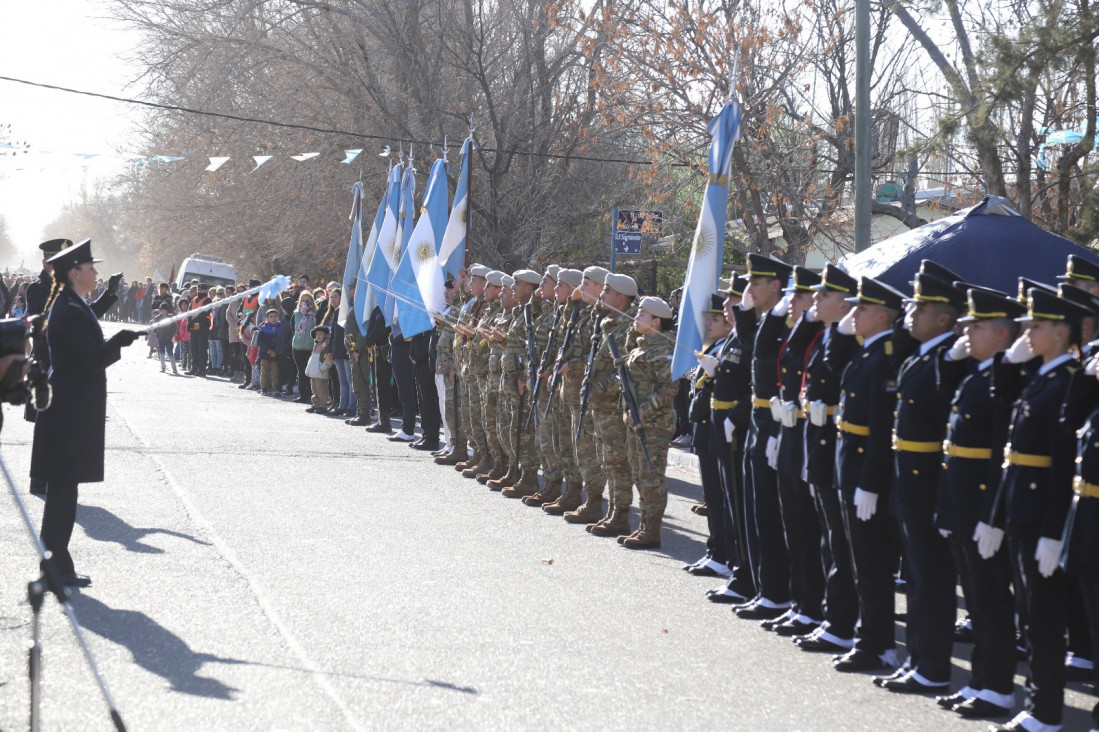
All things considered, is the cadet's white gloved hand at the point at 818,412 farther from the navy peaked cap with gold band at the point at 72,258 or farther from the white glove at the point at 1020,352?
the navy peaked cap with gold band at the point at 72,258

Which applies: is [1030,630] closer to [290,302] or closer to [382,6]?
[290,302]

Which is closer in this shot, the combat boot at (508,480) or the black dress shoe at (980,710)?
the black dress shoe at (980,710)

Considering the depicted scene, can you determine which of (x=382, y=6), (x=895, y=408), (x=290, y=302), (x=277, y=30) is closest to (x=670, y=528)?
(x=895, y=408)

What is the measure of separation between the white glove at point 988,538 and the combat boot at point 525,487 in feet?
21.6

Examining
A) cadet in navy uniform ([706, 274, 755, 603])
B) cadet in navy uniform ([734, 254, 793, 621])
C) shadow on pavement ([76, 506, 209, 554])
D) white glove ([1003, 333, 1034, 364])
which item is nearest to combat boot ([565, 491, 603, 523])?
cadet in navy uniform ([706, 274, 755, 603])

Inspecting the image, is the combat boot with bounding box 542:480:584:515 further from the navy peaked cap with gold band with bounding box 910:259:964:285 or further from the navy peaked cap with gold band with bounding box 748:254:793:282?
the navy peaked cap with gold band with bounding box 910:259:964:285

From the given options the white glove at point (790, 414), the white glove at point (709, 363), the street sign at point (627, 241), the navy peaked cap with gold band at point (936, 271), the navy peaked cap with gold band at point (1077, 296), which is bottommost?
the white glove at point (790, 414)

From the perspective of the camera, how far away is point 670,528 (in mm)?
10484

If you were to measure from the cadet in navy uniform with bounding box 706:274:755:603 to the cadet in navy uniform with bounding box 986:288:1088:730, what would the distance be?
255 cm

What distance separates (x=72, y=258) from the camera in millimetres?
7602

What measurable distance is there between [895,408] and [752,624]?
1.64 m

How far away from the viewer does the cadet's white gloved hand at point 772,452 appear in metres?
7.23

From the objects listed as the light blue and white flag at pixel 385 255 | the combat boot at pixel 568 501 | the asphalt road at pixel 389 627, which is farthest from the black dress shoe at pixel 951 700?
the light blue and white flag at pixel 385 255

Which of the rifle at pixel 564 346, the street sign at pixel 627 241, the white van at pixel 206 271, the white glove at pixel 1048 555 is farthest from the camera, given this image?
the white van at pixel 206 271
